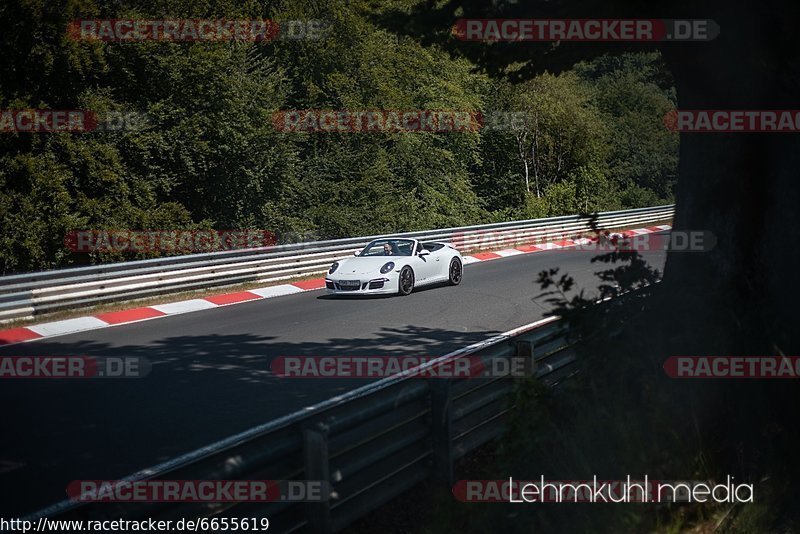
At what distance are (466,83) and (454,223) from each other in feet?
33.0

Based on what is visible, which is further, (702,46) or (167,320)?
(167,320)

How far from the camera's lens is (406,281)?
1834 cm

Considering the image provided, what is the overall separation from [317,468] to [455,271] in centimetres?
1528

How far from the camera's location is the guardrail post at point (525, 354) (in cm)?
718

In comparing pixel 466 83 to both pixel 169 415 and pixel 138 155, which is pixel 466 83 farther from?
pixel 169 415

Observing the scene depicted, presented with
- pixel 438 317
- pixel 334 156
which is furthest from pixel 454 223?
pixel 438 317

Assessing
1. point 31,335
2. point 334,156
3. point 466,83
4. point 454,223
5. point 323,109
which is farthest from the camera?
point 466,83

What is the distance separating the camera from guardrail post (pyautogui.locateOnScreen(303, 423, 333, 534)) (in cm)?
501

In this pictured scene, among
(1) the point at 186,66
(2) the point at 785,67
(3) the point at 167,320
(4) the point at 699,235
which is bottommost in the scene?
(3) the point at 167,320

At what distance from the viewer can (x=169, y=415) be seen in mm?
8648

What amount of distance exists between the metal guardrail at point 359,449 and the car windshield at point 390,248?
1145 cm

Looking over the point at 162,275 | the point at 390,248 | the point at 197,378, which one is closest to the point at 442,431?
the point at 197,378

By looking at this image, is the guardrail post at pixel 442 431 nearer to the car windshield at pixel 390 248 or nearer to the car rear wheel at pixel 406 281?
the car rear wheel at pixel 406 281

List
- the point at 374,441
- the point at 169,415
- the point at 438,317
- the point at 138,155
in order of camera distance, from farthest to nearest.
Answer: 1. the point at 138,155
2. the point at 438,317
3. the point at 169,415
4. the point at 374,441
